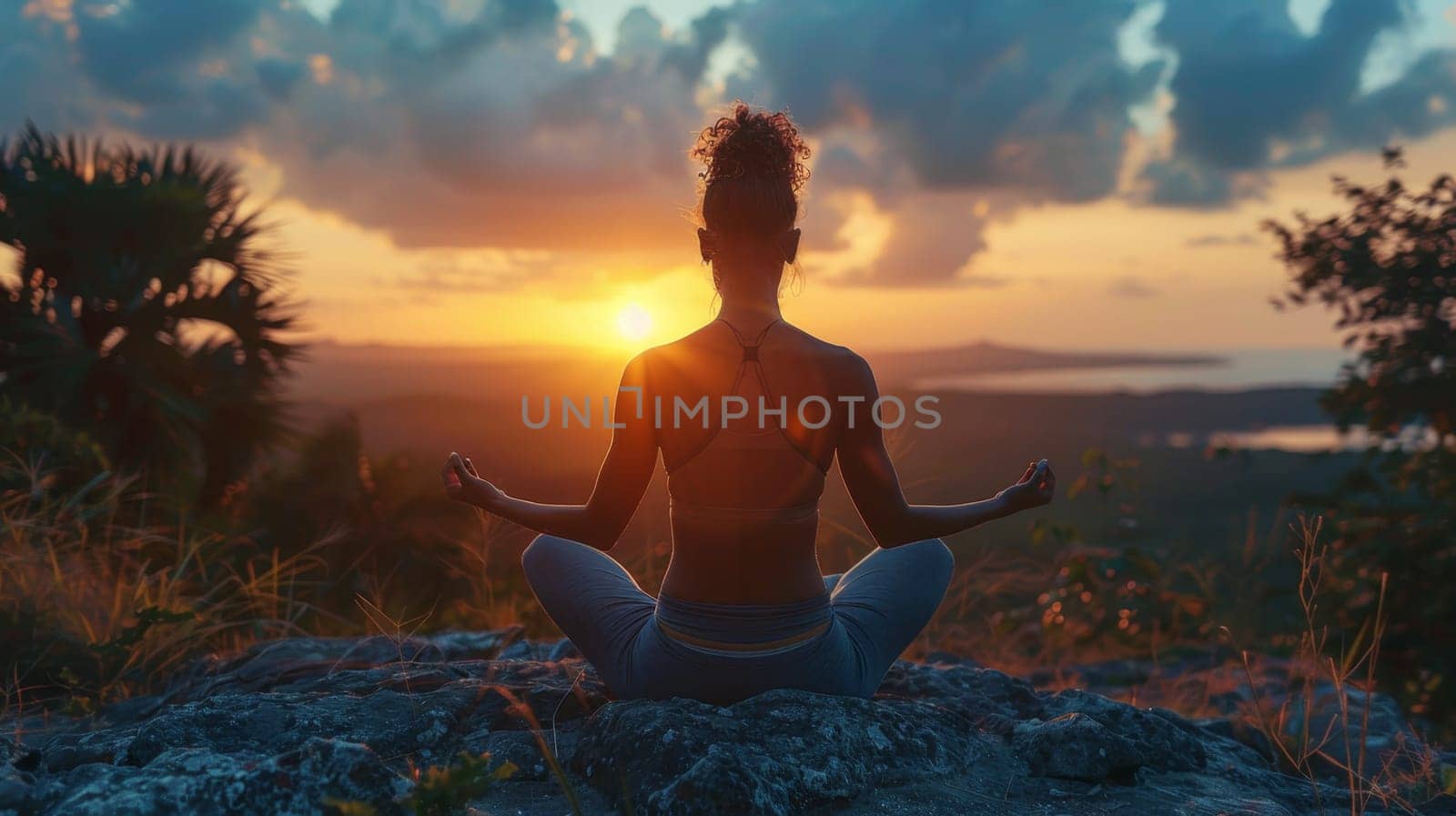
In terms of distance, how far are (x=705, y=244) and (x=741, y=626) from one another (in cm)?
106

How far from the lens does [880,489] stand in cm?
285

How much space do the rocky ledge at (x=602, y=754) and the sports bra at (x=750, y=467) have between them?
53 centimetres

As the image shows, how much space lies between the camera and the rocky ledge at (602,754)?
7.24 feet

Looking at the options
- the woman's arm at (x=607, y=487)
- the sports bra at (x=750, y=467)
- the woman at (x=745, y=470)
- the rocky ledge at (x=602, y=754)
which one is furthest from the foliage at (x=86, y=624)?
A: the sports bra at (x=750, y=467)

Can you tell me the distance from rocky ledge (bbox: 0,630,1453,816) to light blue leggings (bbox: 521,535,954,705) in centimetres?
9

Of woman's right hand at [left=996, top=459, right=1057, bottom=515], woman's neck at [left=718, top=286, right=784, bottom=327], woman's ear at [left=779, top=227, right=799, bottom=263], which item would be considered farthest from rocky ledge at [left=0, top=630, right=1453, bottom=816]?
woman's ear at [left=779, top=227, right=799, bottom=263]

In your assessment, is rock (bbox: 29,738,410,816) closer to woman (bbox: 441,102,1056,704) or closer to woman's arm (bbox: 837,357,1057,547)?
woman (bbox: 441,102,1056,704)

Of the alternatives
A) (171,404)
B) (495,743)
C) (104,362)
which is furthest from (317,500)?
(495,743)

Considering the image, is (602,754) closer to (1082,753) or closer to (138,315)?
(1082,753)

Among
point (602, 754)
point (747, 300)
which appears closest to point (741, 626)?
point (602, 754)

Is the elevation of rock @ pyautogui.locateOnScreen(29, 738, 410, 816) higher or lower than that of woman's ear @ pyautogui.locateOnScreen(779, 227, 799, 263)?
lower

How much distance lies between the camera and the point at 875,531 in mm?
2971

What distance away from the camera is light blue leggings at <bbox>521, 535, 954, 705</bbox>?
2.87 meters

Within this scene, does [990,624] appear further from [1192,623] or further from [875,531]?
[875,531]
